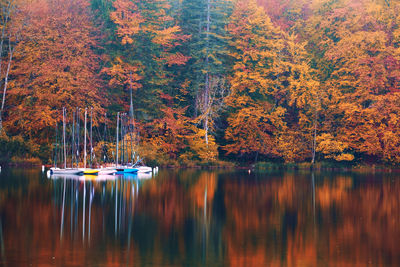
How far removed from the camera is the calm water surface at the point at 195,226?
15.6 meters

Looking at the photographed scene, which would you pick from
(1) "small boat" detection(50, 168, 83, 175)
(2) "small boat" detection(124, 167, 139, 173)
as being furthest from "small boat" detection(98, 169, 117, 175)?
(1) "small boat" detection(50, 168, 83, 175)

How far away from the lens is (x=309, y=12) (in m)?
70.5

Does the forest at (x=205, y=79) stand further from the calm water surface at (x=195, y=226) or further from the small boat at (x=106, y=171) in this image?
the calm water surface at (x=195, y=226)

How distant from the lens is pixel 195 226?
20984mm

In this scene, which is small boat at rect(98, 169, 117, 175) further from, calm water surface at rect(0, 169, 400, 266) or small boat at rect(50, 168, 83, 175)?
calm water surface at rect(0, 169, 400, 266)

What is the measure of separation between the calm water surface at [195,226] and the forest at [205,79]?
24161mm

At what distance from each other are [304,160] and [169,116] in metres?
15.0

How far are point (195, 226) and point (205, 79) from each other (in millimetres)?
44113

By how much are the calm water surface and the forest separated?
79.3 ft

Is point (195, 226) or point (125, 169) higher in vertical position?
point (125, 169)

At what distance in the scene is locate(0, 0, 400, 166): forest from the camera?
5850 cm

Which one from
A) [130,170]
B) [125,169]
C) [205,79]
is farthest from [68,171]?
[205,79]

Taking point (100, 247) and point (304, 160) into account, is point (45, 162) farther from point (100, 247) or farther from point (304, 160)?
point (100, 247)

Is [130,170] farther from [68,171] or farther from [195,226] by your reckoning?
[195,226]
